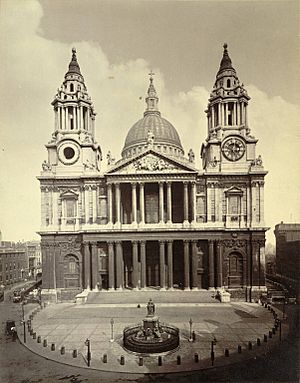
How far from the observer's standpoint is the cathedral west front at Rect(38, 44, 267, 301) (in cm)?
2986

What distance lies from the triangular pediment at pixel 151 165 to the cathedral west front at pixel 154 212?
0.10m

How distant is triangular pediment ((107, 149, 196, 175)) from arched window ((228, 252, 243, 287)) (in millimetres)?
9512

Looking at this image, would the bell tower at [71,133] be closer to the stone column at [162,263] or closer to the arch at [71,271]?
the arch at [71,271]

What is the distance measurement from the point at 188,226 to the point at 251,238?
6.30 m

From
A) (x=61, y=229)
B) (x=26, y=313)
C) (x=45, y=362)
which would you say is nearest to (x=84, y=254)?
(x=61, y=229)

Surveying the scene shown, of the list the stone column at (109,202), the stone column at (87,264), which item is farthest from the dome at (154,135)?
the stone column at (87,264)

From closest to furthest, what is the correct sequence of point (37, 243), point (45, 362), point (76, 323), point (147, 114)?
point (45, 362) → point (76, 323) → point (37, 243) → point (147, 114)

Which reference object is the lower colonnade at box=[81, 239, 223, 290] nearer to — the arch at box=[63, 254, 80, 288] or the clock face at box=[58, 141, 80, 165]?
the arch at box=[63, 254, 80, 288]

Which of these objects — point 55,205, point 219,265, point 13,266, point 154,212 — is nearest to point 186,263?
point 219,265

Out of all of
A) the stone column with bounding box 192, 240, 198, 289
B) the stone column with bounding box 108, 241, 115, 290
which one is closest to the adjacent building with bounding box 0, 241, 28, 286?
the stone column with bounding box 108, 241, 115, 290

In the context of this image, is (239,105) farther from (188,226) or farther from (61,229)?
(61,229)

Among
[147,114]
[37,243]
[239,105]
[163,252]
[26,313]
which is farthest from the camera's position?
[147,114]

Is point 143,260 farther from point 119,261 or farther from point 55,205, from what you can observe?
point 55,205

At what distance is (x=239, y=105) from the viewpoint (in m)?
32.0
